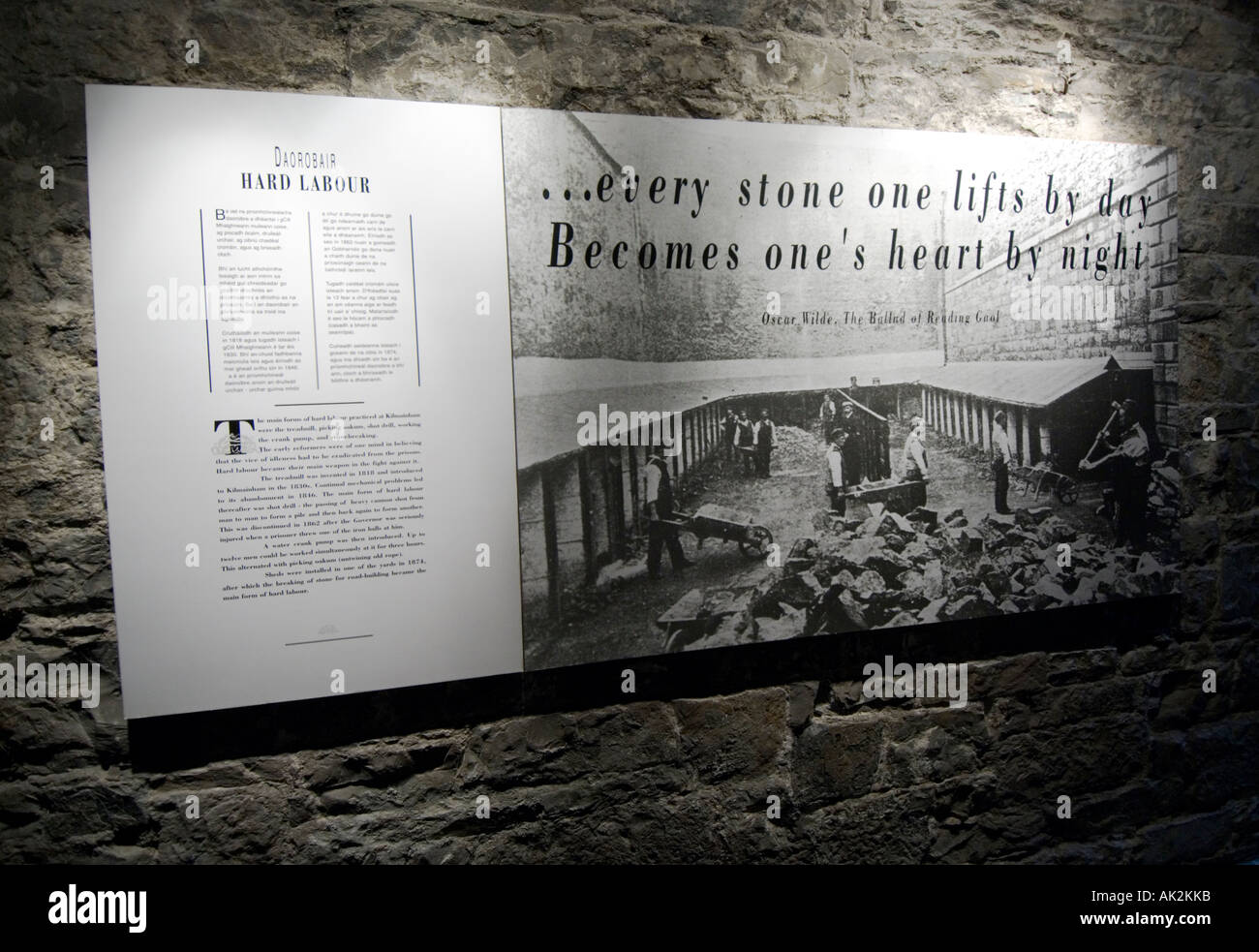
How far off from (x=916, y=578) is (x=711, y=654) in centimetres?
67

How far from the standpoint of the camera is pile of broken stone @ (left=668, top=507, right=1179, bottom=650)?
2.14 m

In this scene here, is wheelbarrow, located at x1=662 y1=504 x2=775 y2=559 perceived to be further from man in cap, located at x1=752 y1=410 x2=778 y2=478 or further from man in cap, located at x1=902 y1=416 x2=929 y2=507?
man in cap, located at x1=902 y1=416 x2=929 y2=507

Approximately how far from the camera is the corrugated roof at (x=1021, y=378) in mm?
2277

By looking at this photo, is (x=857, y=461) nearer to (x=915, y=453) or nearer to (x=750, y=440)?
(x=915, y=453)

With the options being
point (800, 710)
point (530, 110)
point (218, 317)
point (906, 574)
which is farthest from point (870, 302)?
point (218, 317)

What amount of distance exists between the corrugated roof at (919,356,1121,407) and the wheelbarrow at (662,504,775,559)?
2.28 ft

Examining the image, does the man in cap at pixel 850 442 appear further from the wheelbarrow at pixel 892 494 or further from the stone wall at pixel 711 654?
the stone wall at pixel 711 654

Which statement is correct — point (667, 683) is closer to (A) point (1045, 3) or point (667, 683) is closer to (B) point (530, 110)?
(B) point (530, 110)

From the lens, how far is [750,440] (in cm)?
213

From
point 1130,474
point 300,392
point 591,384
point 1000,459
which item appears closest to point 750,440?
point 591,384

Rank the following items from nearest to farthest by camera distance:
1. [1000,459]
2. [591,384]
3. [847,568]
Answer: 1. [591,384]
2. [847,568]
3. [1000,459]

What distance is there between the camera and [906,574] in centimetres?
226

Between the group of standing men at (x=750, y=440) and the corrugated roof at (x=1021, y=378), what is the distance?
0.52 metres

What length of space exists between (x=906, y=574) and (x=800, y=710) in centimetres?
52
